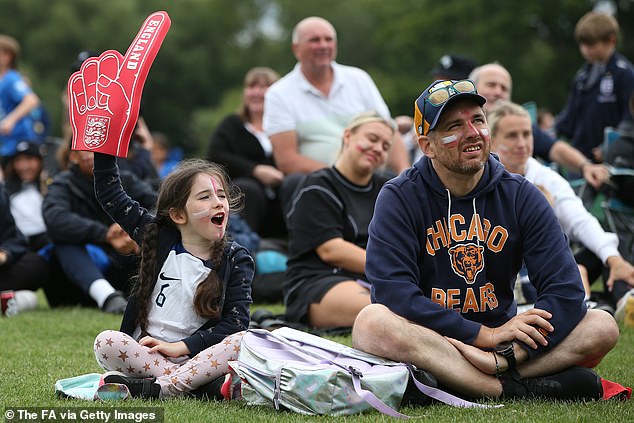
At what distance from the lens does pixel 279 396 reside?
15.5ft

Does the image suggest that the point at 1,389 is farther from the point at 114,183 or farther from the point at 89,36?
the point at 89,36

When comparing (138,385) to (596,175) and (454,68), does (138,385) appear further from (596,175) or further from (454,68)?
(454,68)

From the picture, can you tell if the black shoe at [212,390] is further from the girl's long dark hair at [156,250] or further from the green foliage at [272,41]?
the green foliage at [272,41]

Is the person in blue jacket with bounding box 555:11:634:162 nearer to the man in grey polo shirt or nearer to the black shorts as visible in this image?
the man in grey polo shirt

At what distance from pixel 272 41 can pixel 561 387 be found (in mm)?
68634

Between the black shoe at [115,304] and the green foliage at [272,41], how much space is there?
107 feet

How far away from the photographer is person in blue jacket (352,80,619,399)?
4.95m

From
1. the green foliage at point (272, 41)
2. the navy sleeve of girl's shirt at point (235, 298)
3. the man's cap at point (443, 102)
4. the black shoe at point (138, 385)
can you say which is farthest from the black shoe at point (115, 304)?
the green foliage at point (272, 41)

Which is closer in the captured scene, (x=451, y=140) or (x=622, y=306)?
(x=451, y=140)

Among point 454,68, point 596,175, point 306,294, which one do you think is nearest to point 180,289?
point 306,294

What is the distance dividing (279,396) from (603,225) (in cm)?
512

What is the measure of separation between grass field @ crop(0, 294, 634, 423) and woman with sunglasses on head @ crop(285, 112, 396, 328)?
1.46ft

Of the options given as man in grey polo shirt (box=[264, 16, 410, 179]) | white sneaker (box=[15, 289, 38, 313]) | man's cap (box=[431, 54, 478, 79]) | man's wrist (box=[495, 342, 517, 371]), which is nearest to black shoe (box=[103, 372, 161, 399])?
man's wrist (box=[495, 342, 517, 371])

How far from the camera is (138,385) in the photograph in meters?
4.96
